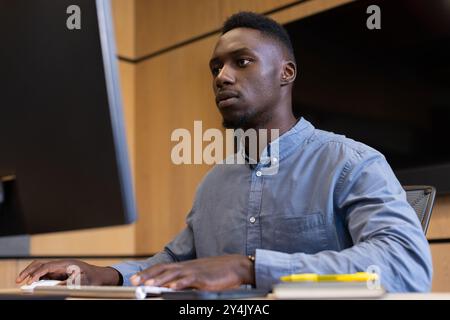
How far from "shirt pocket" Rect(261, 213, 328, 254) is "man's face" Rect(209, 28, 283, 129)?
0.32m

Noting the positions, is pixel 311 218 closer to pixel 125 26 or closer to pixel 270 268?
pixel 270 268

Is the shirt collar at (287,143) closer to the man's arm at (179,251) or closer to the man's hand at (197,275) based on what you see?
the man's arm at (179,251)

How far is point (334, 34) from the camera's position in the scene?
2582 millimetres

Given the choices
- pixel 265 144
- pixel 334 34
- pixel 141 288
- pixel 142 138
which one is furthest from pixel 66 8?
pixel 142 138

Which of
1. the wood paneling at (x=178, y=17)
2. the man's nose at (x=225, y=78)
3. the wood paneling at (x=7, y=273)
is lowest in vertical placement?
the wood paneling at (x=7, y=273)

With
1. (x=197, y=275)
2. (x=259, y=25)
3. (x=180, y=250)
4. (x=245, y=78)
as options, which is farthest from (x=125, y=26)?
(x=197, y=275)

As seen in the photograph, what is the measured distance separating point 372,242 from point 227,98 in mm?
652

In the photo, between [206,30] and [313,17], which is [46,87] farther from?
[206,30]

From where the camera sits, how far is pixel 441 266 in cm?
226

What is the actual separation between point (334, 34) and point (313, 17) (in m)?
0.15

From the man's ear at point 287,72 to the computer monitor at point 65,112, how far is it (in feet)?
3.46

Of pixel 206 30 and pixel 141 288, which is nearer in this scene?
pixel 141 288

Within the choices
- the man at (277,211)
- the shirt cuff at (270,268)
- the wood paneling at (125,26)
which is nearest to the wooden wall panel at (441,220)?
the man at (277,211)

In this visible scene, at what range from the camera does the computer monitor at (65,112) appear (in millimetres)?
620
